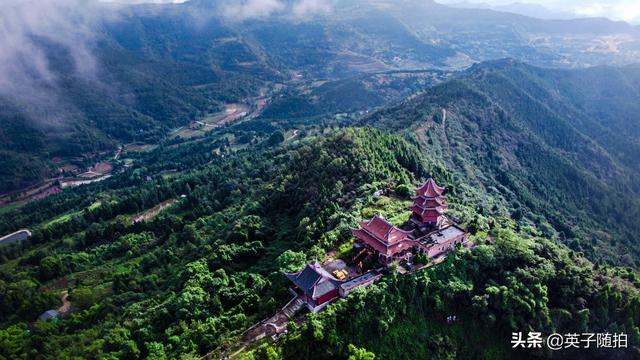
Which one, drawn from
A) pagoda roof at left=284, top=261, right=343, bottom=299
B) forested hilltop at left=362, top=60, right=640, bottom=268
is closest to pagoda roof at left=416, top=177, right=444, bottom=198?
pagoda roof at left=284, top=261, right=343, bottom=299


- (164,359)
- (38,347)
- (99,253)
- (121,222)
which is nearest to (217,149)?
(121,222)

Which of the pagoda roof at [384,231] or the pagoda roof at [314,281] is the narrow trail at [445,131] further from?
the pagoda roof at [314,281]

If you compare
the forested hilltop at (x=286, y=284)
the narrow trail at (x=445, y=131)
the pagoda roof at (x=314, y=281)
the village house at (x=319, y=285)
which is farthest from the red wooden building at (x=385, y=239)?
the narrow trail at (x=445, y=131)

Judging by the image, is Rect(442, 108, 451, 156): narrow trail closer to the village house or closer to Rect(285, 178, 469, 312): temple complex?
Rect(285, 178, 469, 312): temple complex

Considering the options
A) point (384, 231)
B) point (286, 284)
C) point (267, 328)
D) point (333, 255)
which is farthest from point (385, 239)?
point (267, 328)

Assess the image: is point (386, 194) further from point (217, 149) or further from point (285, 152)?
point (217, 149)

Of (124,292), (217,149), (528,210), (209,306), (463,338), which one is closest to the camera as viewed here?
(463,338)
